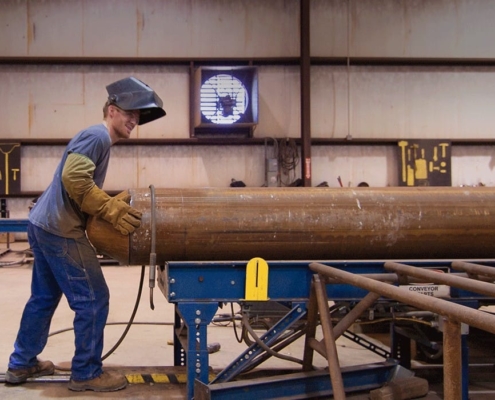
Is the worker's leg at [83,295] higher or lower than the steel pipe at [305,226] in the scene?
lower

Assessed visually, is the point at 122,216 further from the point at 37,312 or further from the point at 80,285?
the point at 37,312

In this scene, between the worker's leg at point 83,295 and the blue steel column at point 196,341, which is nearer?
the blue steel column at point 196,341

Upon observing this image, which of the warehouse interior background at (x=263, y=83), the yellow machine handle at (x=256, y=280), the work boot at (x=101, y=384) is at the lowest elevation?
the work boot at (x=101, y=384)

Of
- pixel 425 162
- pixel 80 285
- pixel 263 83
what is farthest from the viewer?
pixel 263 83

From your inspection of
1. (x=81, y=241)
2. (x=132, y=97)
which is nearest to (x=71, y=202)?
(x=81, y=241)

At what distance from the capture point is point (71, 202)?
98.0 inches

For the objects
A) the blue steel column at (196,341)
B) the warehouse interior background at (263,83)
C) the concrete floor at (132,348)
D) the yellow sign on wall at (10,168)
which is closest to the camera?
the blue steel column at (196,341)

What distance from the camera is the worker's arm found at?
2.34 meters

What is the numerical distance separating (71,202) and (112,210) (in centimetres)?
28

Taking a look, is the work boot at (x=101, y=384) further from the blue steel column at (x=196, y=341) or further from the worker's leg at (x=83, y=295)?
the blue steel column at (x=196, y=341)

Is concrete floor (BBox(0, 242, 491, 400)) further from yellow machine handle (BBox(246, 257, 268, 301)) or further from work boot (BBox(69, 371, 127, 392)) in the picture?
yellow machine handle (BBox(246, 257, 268, 301))

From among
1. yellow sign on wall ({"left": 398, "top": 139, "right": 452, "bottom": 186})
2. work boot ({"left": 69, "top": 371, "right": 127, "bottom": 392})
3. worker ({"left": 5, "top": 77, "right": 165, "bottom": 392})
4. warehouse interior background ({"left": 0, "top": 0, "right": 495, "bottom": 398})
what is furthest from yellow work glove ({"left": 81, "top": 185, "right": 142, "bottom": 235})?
yellow sign on wall ({"left": 398, "top": 139, "right": 452, "bottom": 186})

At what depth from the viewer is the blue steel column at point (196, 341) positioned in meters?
2.26

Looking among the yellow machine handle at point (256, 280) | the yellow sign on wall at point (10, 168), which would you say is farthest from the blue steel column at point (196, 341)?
the yellow sign on wall at point (10, 168)
